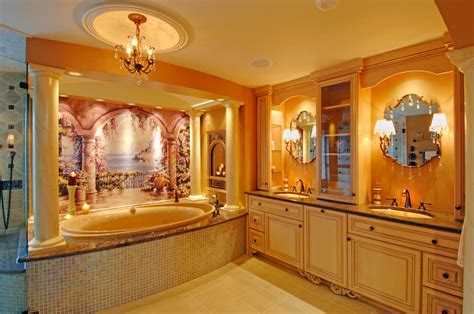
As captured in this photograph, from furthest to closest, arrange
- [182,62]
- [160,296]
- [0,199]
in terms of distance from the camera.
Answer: [0,199]
[182,62]
[160,296]

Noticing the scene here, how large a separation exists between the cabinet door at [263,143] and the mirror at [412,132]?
157cm

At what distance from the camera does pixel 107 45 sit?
2217mm

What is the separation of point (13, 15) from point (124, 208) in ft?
9.58

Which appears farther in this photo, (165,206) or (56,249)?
(165,206)

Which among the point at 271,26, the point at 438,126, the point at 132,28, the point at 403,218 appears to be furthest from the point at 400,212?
the point at 132,28

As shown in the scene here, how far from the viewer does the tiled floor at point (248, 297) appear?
2.24m

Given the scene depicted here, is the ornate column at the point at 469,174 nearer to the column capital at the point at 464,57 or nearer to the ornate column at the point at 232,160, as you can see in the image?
the column capital at the point at 464,57

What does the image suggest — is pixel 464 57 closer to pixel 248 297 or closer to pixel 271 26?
pixel 271 26

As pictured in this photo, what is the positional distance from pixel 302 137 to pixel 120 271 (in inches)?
116

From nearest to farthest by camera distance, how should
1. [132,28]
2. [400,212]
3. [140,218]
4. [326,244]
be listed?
[132,28]
[400,212]
[326,244]
[140,218]

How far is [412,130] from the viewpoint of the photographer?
2514 millimetres

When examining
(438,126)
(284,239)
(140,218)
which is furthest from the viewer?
(140,218)

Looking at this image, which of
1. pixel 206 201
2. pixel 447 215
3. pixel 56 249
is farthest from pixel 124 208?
pixel 447 215

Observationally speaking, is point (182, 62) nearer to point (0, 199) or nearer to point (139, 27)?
point (139, 27)
